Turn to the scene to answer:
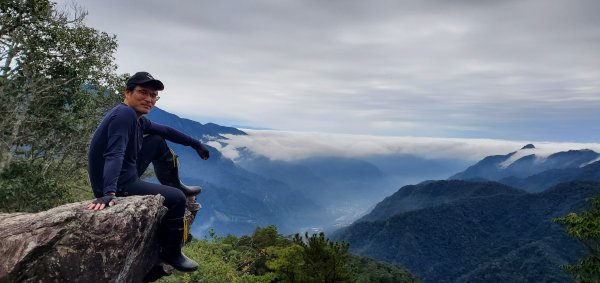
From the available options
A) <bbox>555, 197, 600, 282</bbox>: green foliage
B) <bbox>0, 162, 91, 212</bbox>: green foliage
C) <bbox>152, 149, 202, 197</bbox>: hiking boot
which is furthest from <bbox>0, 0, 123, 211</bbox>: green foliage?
<bbox>555, 197, 600, 282</bbox>: green foliage

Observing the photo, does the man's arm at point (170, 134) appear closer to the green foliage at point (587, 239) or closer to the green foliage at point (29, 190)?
the green foliage at point (29, 190)

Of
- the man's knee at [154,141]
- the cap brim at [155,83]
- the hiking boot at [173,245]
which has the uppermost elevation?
the cap brim at [155,83]

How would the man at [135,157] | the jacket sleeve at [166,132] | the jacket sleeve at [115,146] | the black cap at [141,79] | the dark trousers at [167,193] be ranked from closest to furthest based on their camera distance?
the jacket sleeve at [115,146], the man at [135,157], the black cap at [141,79], the dark trousers at [167,193], the jacket sleeve at [166,132]

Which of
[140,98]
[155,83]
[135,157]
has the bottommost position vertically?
[135,157]

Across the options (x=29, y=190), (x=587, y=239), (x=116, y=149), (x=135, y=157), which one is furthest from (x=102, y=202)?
(x=587, y=239)

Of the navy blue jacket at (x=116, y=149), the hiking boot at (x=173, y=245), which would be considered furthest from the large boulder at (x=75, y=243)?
the hiking boot at (x=173, y=245)

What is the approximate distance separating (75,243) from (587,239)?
45.1m

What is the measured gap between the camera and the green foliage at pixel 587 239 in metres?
36.0

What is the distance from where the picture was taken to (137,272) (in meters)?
7.41

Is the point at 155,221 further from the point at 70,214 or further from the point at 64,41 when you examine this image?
the point at 64,41

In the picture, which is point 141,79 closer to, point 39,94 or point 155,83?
point 155,83

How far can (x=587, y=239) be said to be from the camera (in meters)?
37.4

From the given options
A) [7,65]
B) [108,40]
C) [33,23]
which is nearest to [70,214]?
[33,23]

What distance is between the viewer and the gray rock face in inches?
240
